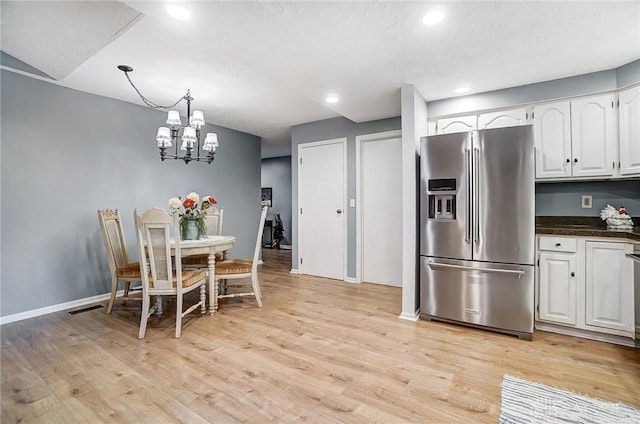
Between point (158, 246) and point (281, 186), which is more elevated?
point (281, 186)

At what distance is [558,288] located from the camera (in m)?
2.58

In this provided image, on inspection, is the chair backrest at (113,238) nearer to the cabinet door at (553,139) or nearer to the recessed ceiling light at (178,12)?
the recessed ceiling light at (178,12)

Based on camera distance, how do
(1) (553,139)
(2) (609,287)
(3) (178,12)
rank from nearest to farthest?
(3) (178,12), (2) (609,287), (1) (553,139)

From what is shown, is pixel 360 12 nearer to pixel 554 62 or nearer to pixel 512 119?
pixel 554 62

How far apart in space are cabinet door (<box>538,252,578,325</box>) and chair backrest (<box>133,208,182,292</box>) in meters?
3.30

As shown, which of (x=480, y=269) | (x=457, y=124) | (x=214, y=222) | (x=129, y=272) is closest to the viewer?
(x=480, y=269)

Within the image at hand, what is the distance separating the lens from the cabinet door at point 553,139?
276cm

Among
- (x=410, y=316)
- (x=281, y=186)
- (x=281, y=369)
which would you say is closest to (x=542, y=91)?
(x=410, y=316)

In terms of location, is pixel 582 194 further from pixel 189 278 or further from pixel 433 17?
pixel 189 278

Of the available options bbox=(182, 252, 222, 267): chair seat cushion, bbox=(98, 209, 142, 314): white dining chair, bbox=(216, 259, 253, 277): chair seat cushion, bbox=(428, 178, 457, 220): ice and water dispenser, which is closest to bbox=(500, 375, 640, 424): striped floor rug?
bbox=(428, 178, 457, 220): ice and water dispenser

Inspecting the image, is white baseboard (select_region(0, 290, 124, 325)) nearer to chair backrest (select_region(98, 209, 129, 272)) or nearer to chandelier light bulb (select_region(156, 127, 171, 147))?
chair backrest (select_region(98, 209, 129, 272))

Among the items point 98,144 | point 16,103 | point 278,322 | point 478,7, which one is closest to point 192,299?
point 278,322

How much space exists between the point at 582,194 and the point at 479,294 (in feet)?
4.89

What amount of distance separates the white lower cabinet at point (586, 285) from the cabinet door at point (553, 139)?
2.32 ft
